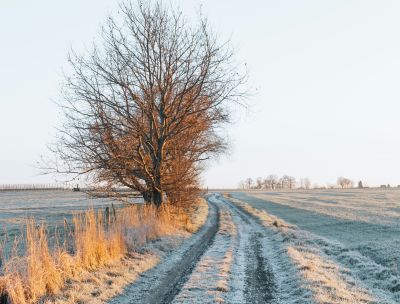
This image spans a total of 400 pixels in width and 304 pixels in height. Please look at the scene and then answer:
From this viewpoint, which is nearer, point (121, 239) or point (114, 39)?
point (121, 239)

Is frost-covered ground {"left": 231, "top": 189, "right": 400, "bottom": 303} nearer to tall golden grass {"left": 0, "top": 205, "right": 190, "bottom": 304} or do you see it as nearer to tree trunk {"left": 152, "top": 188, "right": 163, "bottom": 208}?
tall golden grass {"left": 0, "top": 205, "right": 190, "bottom": 304}

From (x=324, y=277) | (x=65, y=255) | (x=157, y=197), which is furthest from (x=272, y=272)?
(x=157, y=197)

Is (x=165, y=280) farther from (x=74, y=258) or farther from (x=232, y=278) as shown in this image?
(x=74, y=258)

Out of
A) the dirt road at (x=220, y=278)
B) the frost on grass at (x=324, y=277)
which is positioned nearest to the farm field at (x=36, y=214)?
the dirt road at (x=220, y=278)

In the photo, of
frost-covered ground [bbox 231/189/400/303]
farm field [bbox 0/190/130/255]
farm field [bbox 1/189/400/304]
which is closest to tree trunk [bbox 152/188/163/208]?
farm field [bbox 0/190/130/255]

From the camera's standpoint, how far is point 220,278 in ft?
36.0

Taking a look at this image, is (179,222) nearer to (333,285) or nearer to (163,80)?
(163,80)

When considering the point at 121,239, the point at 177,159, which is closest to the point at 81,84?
the point at 177,159

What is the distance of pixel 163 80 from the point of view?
76.3 ft

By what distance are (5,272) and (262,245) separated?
11.7 meters

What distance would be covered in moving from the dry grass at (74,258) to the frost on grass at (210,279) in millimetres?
1726

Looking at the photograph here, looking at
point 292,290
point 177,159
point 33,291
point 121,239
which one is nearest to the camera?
point 33,291

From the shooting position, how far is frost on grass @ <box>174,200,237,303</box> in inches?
365

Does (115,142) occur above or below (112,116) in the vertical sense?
below
